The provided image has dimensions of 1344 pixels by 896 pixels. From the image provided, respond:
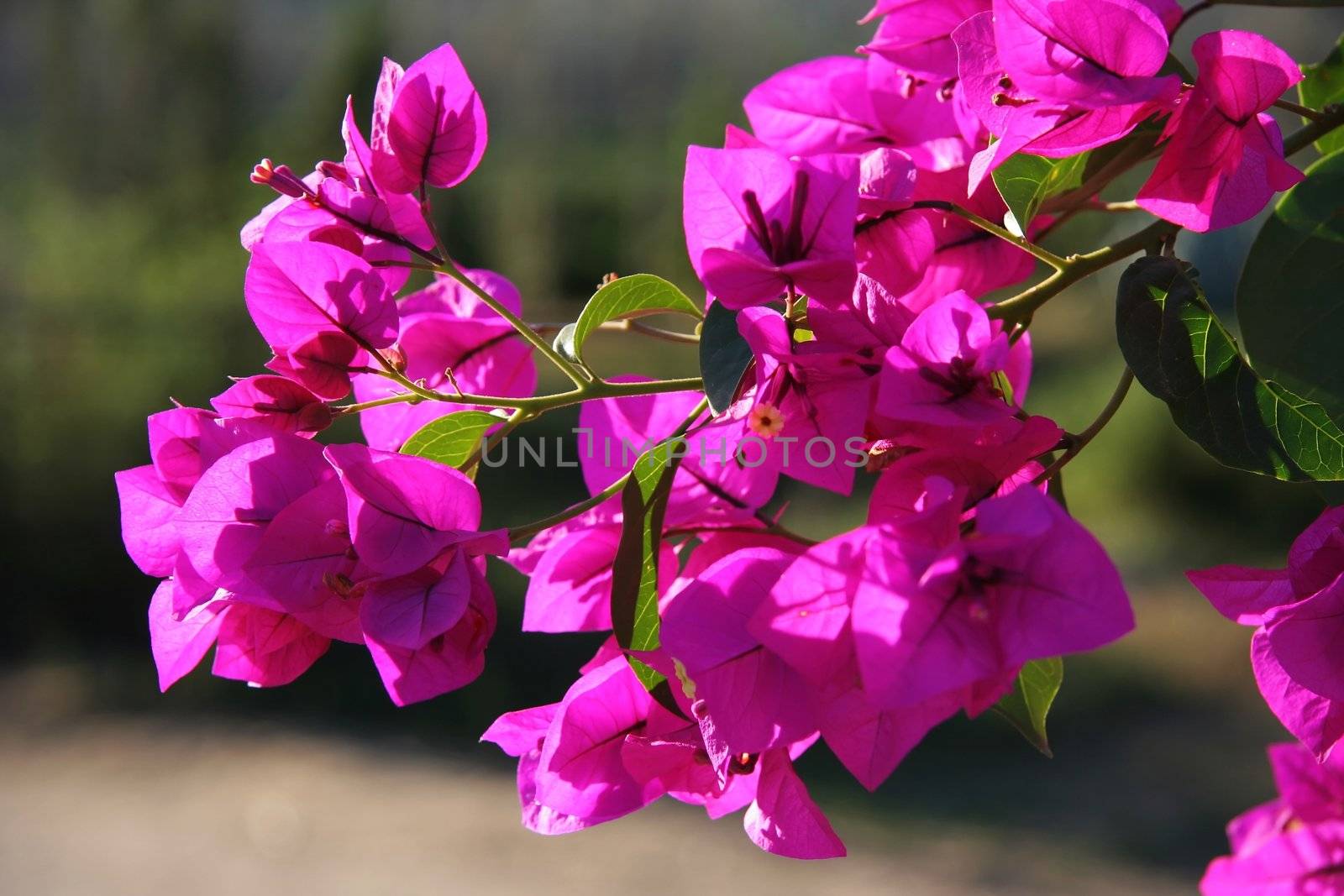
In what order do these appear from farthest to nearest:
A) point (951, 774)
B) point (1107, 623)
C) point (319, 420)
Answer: point (951, 774), point (319, 420), point (1107, 623)

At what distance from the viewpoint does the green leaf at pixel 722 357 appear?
0.33 m

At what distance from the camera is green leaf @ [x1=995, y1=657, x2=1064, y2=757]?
A: 42 centimetres

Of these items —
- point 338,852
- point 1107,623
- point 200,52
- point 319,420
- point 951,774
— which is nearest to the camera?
point 1107,623

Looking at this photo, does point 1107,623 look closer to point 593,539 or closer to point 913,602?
point 913,602

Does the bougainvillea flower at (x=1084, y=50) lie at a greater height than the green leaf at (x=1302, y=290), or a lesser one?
greater

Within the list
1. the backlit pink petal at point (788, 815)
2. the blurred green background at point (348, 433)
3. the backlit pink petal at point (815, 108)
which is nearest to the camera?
the backlit pink petal at point (788, 815)

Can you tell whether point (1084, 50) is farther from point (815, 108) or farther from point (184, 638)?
point (184, 638)

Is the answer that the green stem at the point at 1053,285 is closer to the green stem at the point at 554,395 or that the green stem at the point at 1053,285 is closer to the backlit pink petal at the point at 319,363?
the green stem at the point at 554,395

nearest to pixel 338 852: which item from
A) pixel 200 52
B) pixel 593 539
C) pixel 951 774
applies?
pixel 951 774

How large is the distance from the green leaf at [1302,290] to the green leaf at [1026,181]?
0.10m

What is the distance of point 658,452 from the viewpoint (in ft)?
1.23

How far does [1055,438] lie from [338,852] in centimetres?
330

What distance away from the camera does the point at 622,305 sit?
421 mm

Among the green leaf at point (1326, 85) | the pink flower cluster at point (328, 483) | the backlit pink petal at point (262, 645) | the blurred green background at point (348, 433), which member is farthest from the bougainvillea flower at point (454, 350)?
the blurred green background at point (348, 433)
